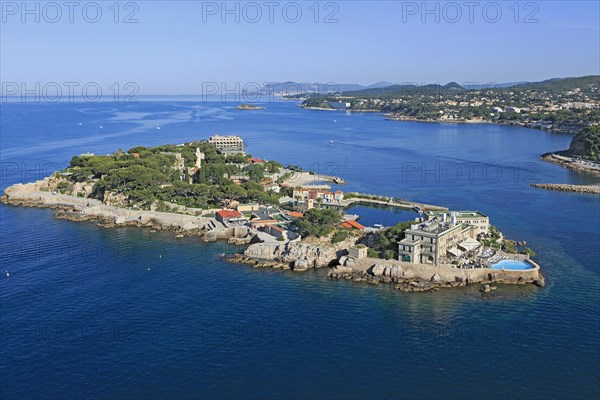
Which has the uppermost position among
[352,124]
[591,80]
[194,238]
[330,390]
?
[591,80]

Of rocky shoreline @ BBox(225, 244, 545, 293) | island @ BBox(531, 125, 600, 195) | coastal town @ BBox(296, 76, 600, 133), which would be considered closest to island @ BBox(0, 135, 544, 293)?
rocky shoreline @ BBox(225, 244, 545, 293)

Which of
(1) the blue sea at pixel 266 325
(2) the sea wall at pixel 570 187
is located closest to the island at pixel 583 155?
(2) the sea wall at pixel 570 187

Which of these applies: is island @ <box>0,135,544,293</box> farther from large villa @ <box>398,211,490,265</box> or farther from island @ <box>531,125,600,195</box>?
island @ <box>531,125,600,195</box>

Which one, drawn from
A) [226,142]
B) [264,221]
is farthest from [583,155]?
[264,221]

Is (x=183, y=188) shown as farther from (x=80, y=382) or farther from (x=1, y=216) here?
(x=80, y=382)

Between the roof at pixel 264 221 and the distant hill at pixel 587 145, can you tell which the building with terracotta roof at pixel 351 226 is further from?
the distant hill at pixel 587 145

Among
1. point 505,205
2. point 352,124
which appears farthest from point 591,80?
point 505,205
